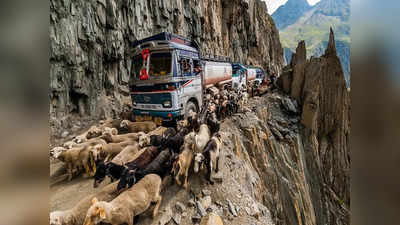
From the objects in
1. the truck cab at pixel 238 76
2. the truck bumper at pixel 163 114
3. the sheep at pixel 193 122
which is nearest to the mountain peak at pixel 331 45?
the truck cab at pixel 238 76

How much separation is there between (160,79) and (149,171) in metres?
1.59

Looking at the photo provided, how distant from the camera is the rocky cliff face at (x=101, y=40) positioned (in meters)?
4.19

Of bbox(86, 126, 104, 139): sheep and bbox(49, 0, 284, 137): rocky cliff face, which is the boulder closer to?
bbox(86, 126, 104, 139): sheep

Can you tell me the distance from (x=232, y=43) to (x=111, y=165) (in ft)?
36.1

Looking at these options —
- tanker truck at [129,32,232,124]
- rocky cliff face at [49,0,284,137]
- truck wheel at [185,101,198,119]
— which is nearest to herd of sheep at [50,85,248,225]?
truck wheel at [185,101,198,119]

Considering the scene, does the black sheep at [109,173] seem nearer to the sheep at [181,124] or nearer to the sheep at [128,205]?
the sheep at [128,205]

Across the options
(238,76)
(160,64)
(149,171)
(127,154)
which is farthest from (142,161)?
(238,76)

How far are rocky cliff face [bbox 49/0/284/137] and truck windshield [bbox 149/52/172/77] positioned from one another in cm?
296

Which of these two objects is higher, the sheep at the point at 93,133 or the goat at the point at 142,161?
the sheep at the point at 93,133

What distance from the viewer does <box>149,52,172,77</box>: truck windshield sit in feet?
8.89

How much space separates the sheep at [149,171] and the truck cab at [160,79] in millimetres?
892

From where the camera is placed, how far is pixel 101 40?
5.03 m
